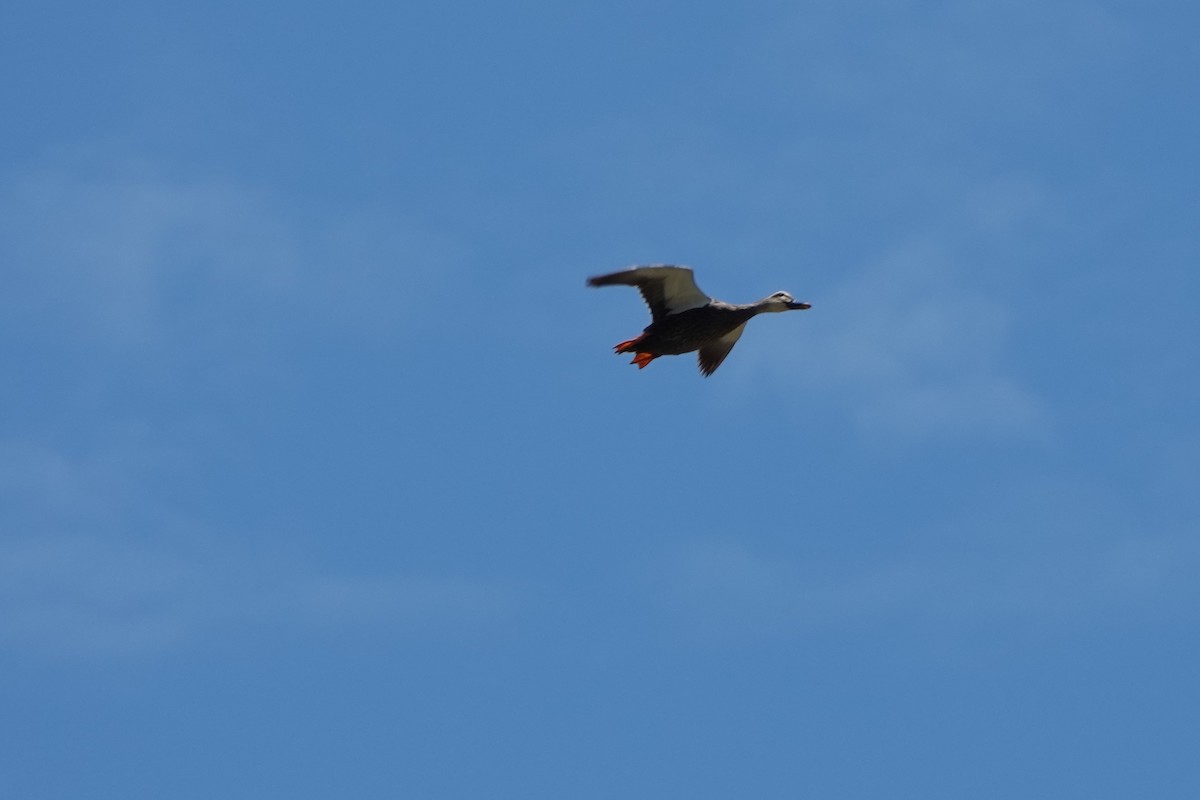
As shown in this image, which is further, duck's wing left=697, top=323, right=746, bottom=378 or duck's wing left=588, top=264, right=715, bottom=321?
duck's wing left=697, top=323, right=746, bottom=378

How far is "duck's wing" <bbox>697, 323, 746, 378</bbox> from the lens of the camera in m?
49.9

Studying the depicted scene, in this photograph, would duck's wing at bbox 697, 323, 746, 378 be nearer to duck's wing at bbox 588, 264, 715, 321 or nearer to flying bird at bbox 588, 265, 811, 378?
flying bird at bbox 588, 265, 811, 378

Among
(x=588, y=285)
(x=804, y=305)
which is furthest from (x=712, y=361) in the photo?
(x=588, y=285)

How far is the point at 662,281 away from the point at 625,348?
1.64 m

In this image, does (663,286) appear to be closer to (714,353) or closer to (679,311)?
(679,311)

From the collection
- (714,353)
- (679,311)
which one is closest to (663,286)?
(679,311)

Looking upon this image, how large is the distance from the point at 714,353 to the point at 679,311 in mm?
3166

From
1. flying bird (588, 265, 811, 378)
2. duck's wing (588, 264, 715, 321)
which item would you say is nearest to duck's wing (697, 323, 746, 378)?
flying bird (588, 265, 811, 378)

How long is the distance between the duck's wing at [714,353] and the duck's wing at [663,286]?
105 inches

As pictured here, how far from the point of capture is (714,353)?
50.0m

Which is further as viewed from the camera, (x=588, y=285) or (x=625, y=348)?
(x=625, y=348)

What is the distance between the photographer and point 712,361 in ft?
164

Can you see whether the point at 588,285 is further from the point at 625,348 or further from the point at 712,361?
the point at 712,361

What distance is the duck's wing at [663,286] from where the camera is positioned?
45.6m
